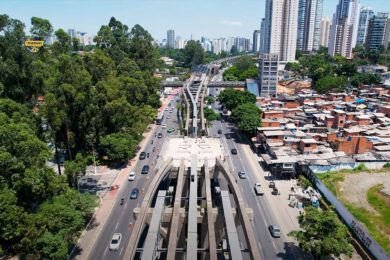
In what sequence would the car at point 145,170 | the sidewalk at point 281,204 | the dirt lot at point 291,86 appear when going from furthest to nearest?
the dirt lot at point 291,86, the car at point 145,170, the sidewalk at point 281,204

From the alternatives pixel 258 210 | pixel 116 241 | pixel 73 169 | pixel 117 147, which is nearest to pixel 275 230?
pixel 258 210

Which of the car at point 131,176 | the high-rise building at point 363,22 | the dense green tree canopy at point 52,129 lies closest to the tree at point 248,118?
the dense green tree canopy at point 52,129

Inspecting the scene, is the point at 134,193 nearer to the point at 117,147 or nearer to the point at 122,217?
the point at 122,217

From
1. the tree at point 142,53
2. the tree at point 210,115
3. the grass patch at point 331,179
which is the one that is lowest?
the grass patch at point 331,179

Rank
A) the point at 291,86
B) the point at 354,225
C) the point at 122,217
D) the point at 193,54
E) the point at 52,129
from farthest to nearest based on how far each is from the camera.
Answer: the point at 193,54 < the point at 291,86 < the point at 52,129 < the point at 122,217 < the point at 354,225

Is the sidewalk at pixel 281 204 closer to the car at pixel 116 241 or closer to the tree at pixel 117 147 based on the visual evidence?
the car at pixel 116 241

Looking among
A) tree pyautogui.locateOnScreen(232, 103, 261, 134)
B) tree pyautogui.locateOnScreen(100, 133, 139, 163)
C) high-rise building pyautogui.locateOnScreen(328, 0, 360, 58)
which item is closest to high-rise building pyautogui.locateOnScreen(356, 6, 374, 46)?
high-rise building pyautogui.locateOnScreen(328, 0, 360, 58)

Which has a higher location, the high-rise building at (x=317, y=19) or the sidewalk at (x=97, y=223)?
the high-rise building at (x=317, y=19)

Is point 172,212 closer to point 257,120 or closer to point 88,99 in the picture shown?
point 88,99
